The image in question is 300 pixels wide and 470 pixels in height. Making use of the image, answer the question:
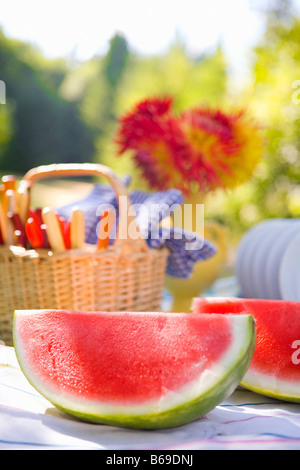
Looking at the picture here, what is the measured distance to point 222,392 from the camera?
494 millimetres

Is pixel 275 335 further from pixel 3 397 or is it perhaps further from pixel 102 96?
pixel 102 96

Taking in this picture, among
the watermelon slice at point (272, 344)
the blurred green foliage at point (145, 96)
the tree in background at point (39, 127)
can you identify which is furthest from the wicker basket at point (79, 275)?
the tree in background at point (39, 127)

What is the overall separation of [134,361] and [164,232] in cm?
54

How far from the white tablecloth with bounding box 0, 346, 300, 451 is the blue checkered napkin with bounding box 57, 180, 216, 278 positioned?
511 millimetres

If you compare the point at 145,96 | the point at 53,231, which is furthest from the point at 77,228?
the point at 145,96

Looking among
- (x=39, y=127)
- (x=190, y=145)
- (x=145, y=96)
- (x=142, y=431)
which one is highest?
(x=39, y=127)

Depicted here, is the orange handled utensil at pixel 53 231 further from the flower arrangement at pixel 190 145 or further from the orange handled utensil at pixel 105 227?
the flower arrangement at pixel 190 145

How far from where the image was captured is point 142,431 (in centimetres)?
50

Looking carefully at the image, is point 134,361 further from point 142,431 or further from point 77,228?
point 77,228

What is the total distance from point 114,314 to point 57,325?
7cm

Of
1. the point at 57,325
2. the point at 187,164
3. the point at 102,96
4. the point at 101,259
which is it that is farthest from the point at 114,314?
the point at 102,96

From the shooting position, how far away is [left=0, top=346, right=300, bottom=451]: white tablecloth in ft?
1.52

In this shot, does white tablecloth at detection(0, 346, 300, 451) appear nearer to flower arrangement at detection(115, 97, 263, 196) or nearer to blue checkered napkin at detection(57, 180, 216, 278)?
blue checkered napkin at detection(57, 180, 216, 278)

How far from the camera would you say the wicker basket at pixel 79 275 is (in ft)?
2.94
